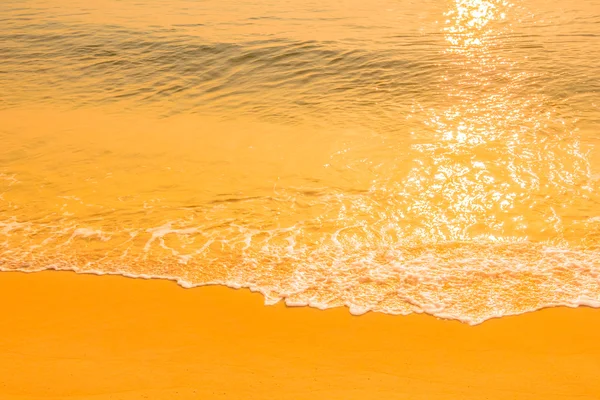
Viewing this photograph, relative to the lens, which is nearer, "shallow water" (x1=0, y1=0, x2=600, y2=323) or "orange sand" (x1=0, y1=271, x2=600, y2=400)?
"orange sand" (x1=0, y1=271, x2=600, y2=400)

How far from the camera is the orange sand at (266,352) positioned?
392 centimetres

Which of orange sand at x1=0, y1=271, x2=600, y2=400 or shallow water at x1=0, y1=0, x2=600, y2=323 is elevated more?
shallow water at x1=0, y1=0, x2=600, y2=323

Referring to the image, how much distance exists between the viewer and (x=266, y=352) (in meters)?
4.30

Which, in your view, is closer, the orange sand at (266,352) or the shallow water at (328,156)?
the orange sand at (266,352)

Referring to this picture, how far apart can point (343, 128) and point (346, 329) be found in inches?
172

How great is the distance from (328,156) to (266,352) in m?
3.61

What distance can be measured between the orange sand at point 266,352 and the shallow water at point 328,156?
245mm

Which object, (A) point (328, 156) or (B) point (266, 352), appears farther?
(A) point (328, 156)

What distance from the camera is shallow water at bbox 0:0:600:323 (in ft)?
17.2

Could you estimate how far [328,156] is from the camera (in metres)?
7.45

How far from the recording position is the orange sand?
12.8 ft

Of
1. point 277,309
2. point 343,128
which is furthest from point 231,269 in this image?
point 343,128

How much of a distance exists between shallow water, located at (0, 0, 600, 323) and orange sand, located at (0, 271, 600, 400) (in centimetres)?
25

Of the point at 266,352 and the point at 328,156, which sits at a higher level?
the point at 328,156
